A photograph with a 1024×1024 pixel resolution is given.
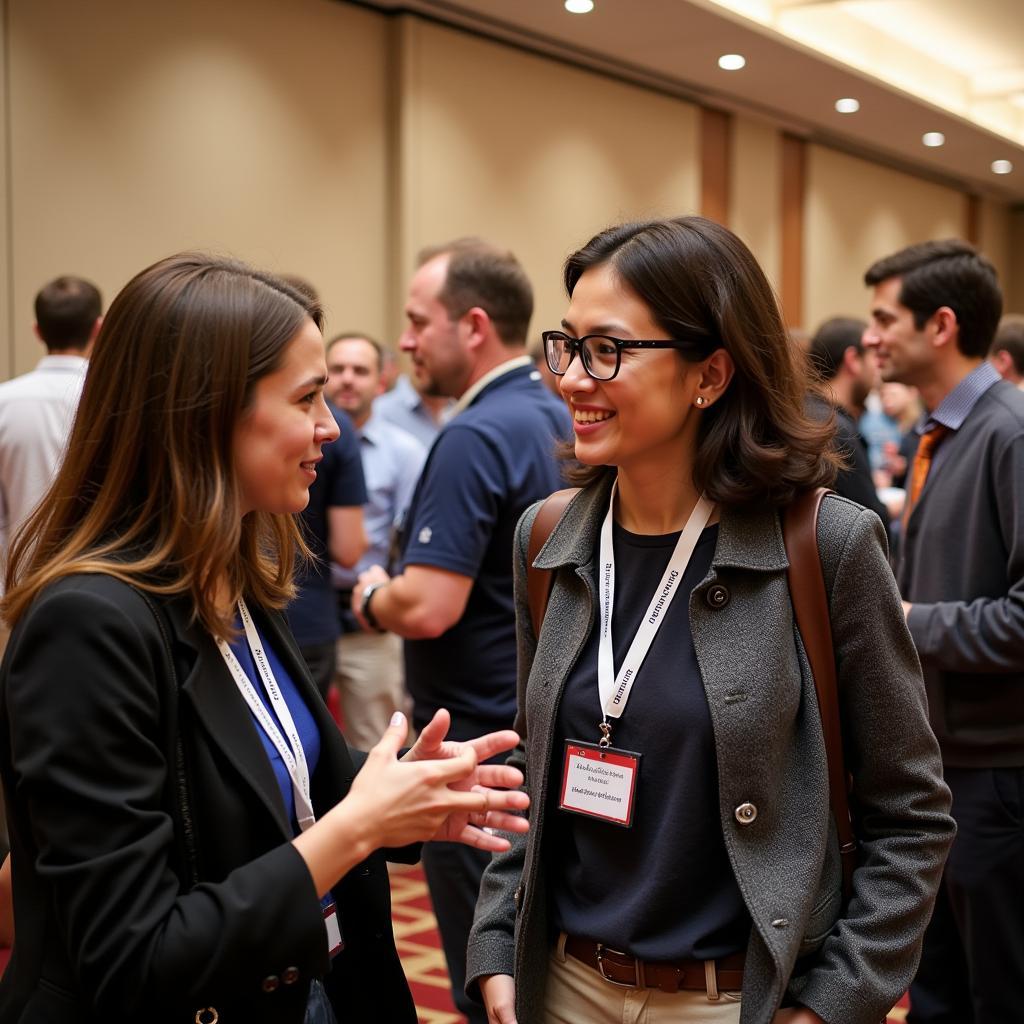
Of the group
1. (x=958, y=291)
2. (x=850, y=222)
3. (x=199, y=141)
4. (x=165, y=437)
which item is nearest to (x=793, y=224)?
(x=850, y=222)

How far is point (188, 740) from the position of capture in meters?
1.33

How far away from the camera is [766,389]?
5.35ft

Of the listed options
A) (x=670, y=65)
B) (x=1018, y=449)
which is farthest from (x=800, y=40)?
(x=1018, y=449)

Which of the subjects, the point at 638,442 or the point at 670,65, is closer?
the point at 638,442

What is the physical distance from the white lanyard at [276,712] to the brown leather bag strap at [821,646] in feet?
2.06

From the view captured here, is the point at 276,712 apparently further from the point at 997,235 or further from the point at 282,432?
the point at 997,235

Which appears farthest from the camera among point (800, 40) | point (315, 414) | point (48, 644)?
point (800, 40)

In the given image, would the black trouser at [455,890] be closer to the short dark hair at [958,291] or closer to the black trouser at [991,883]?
the black trouser at [991,883]

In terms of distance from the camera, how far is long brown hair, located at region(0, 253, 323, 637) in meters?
1.37

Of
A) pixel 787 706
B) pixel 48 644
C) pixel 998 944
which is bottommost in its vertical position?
pixel 998 944

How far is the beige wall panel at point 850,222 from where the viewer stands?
34.8ft

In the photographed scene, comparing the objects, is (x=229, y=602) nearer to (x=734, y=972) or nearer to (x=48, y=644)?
(x=48, y=644)

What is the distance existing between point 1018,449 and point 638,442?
3.97 ft

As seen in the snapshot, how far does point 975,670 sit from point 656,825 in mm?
1155
